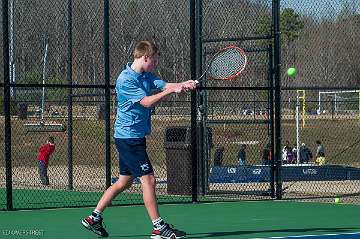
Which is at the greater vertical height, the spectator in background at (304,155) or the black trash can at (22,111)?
the black trash can at (22,111)

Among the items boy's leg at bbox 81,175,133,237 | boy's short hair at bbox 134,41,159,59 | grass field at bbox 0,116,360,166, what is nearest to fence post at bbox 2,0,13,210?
boy's leg at bbox 81,175,133,237

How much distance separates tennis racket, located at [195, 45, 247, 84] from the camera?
13211 millimetres

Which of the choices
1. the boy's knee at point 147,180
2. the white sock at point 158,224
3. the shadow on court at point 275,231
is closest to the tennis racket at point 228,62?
the shadow on court at point 275,231

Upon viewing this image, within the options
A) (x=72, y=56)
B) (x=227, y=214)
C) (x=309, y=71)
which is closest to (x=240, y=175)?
(x=309, y=71)

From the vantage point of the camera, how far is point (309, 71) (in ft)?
65.4

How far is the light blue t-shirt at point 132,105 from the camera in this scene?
1136 cm

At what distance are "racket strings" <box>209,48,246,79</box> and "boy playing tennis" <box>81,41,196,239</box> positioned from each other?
1.91 metres

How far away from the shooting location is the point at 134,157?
37.3 ft

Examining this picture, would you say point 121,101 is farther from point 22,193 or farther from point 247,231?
point 22,193

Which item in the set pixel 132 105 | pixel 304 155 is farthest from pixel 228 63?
pixel 304 155

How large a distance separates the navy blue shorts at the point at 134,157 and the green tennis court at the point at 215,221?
79cm

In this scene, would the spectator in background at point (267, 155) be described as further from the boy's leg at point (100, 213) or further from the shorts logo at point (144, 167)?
the shorts logo at point (144, 167)

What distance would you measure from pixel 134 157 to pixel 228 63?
2.61 metres

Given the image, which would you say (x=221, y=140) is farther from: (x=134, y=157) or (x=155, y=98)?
(x=155, y=98)
